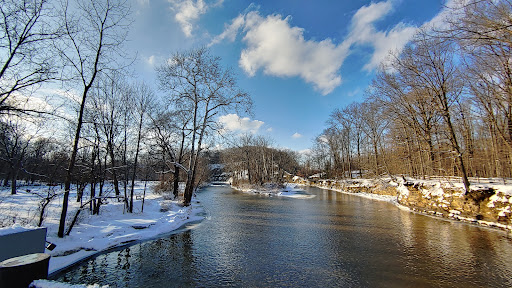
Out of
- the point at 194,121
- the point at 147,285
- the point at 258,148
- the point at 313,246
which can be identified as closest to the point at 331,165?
the point at 258,148

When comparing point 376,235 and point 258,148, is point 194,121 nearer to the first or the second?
point 376,235

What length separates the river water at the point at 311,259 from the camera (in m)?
5.74

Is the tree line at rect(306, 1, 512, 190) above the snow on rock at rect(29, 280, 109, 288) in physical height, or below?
above

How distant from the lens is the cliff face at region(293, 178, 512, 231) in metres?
10.9

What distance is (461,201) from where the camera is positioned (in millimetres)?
13242

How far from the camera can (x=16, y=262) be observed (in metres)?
3.36

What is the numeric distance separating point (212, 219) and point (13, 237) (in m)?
9.69

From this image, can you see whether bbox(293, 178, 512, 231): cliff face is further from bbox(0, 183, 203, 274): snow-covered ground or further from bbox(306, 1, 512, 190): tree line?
bbox(0, 183, 203, 274): snow-covered ground

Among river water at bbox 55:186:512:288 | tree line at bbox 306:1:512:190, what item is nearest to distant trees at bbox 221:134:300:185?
tree line at bbox 306:1:512:190

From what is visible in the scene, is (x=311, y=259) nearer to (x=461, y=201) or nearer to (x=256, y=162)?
(x=461, y=201)

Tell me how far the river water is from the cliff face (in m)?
1.02

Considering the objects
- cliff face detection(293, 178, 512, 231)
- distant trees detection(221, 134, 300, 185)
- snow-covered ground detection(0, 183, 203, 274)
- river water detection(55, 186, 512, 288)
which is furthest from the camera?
distant trees detection(221, 134, 300, 185)

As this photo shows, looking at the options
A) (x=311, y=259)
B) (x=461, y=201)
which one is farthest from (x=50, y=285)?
(x=461, y=201)

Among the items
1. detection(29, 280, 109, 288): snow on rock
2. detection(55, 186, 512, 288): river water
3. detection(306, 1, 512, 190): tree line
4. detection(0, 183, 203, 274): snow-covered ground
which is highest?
detection(306, 1, 512, 190): tree line
